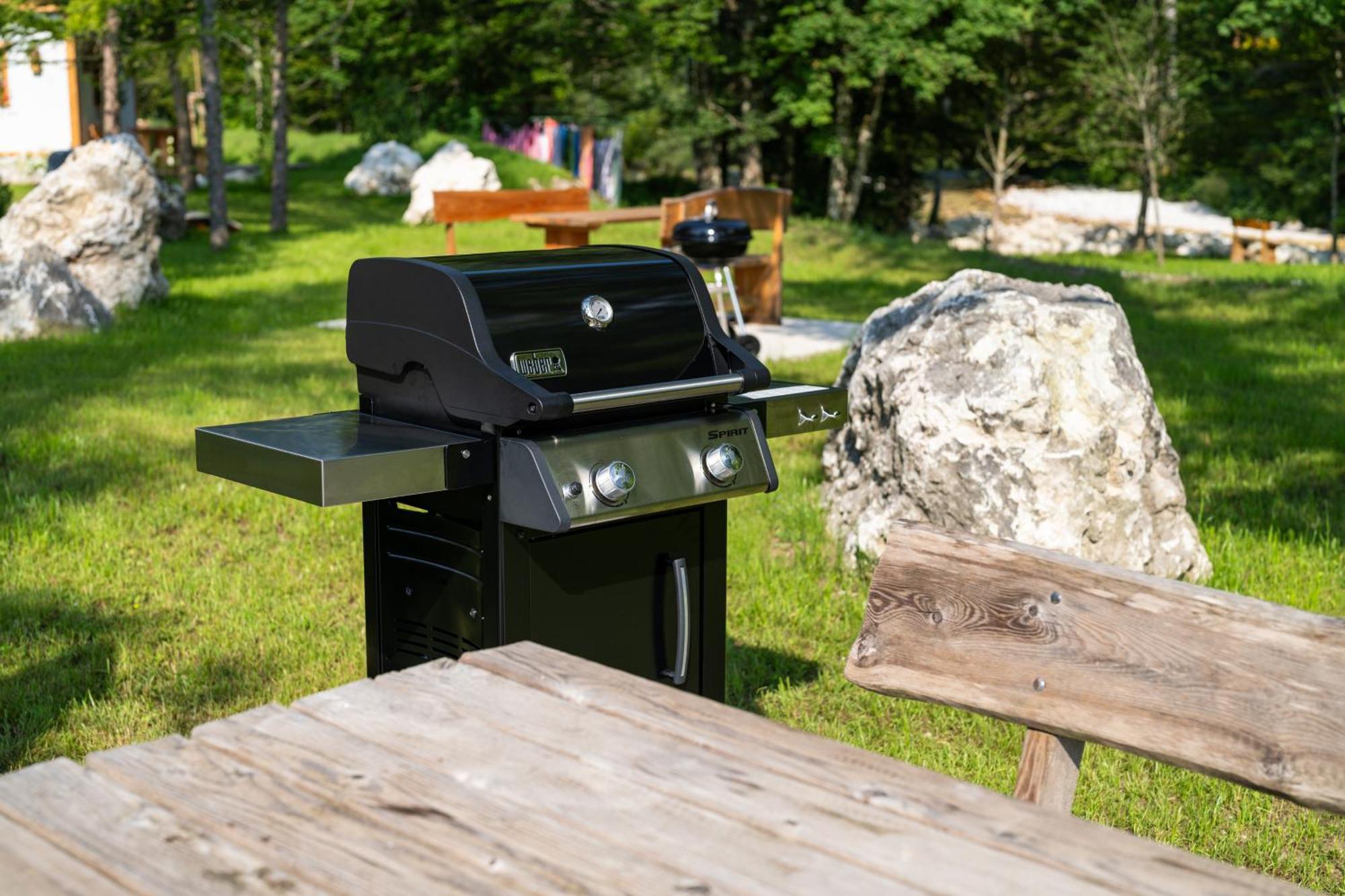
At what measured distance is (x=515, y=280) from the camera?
2879 millimetres

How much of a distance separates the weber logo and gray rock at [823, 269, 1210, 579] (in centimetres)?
263

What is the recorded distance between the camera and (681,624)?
311 cm

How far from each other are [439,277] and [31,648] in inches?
107

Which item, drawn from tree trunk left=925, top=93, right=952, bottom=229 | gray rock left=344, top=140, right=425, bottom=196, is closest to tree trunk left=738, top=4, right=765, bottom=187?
tree trunk left=925, top=93, right=952, bottom=229

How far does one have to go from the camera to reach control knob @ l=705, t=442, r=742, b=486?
2982 mm

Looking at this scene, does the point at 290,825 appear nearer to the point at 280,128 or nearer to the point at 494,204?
the point at 494,204

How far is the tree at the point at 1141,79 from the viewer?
26656mm

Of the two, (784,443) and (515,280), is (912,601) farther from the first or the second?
(784,443)

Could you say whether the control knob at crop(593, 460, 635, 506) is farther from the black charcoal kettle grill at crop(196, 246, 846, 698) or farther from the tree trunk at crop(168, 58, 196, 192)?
the tree trunk at crop(168, 58, 196, 192)

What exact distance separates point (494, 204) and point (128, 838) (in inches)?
448

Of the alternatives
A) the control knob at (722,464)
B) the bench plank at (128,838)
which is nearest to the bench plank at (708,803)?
the bench plank at (128,838)

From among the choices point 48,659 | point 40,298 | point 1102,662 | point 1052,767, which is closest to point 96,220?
point 40,298

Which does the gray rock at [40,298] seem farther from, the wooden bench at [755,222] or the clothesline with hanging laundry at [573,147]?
the clothesline with hanging laundry at [573,147]

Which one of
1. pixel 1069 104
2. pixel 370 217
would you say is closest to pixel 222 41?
pixel 370 217
